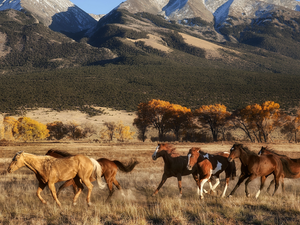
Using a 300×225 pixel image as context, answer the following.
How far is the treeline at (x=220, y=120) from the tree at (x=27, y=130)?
20.7m

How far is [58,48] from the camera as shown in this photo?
190625 mm

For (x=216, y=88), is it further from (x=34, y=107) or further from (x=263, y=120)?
(x=34, y=107)

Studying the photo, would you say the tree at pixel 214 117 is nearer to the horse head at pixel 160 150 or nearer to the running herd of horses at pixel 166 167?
the running herd of horses at pixel 166 167

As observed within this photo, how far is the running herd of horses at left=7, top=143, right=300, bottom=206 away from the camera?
26.2ft

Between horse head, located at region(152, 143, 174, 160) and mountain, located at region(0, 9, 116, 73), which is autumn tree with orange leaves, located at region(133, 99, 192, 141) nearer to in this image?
horse head, located at region(152, 143, 174, 160)

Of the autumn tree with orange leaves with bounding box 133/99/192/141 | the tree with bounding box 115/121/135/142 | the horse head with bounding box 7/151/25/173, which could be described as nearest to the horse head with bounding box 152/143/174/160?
the horse head with bounding box 7/151/25/173

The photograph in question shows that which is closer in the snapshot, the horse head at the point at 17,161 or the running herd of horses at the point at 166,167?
the horse head at the point at 17,161

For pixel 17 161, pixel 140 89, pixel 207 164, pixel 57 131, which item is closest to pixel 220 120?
pixel 57 131

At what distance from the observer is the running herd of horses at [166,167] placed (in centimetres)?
798

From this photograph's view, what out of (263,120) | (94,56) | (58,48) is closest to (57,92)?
(263,120)

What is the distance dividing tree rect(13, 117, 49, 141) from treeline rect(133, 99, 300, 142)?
20.7m

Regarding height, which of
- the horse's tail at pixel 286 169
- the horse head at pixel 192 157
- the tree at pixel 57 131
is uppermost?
the horse head at pixel 192 157

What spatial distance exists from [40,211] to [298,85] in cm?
10819

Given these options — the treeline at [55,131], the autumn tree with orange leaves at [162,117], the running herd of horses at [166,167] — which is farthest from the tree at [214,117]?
the running herd of horses at [166,167]
